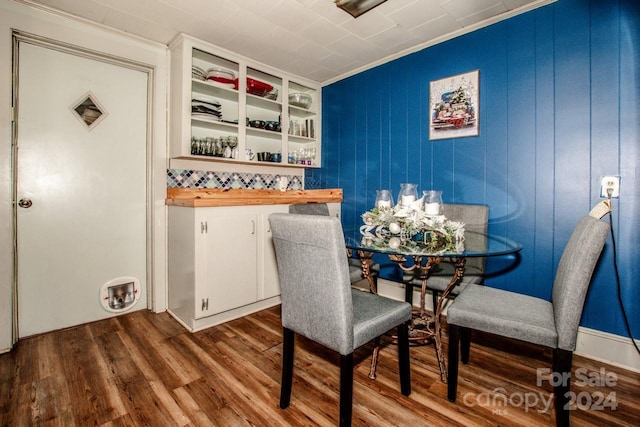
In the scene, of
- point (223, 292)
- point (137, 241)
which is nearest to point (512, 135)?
point (223, 292)

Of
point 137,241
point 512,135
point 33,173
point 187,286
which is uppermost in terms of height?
point 512,135

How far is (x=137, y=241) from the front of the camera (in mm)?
2785

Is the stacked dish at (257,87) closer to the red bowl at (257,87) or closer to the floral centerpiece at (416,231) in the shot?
the red bowl at (257,87)

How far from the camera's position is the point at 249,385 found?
173 centimetres

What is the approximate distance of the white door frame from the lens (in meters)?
2.18

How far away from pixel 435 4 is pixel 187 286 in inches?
112

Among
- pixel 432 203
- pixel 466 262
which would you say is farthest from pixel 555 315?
pixel 466 262

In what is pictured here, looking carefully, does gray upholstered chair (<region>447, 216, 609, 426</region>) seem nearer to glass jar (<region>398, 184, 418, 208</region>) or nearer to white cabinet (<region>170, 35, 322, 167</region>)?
glass jar (<region>398, 184, 418, 208</region>)

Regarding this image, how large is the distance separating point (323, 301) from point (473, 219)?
1.59 meters

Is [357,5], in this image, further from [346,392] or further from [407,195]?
[346,392]

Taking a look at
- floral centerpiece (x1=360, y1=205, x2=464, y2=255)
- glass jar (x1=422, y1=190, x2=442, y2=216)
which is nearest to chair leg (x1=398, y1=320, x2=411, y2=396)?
floral centerpiece (x1=360, y1=205, x2=464, y2=255)

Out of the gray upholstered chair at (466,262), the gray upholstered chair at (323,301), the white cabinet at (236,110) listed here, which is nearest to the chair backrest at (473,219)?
the gray upholstered chair at (466,262)

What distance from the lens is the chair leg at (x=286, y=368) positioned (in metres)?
1.51

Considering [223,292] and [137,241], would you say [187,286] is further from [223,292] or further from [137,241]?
[137,241]
